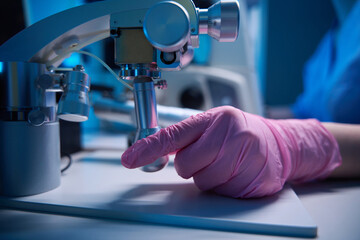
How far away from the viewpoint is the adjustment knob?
0.91ft

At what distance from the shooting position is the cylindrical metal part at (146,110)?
33cm

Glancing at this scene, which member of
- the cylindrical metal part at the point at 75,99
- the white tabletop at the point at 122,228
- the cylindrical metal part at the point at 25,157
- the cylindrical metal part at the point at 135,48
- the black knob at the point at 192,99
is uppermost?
the cylindrical metal part at the point at 135,48

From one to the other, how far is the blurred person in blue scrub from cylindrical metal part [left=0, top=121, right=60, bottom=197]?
0.84 meters

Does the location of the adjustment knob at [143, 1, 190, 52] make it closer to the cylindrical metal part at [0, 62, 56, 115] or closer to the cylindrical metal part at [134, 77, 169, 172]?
the cylindrical metal part at [134, 77, 169, 172]

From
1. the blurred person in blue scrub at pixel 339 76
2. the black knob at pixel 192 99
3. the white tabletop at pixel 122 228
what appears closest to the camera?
the white tabletop at pixel 122 228

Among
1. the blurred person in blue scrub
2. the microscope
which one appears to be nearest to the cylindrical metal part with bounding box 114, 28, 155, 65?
the microscope

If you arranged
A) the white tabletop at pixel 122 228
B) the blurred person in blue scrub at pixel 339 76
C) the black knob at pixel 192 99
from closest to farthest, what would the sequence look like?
the white tabletop at pixel 122 228 < the blurred person in blue scrub at pixel 339 76 < the black knob at pixel 192 99

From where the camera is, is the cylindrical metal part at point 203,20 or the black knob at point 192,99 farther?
the black knob at point 192,99

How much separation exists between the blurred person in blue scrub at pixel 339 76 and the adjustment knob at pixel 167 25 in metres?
0.74

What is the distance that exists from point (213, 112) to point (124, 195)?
17cm

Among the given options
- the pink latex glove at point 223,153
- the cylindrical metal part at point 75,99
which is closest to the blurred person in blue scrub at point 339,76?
the pink latex glove at point 223,153

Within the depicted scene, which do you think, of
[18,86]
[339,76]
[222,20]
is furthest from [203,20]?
[339,76]

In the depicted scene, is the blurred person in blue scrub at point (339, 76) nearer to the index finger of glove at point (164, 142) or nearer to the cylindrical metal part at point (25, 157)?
the index finger of glove at point (164, 142)

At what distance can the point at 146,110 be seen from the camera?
0.33 metres
